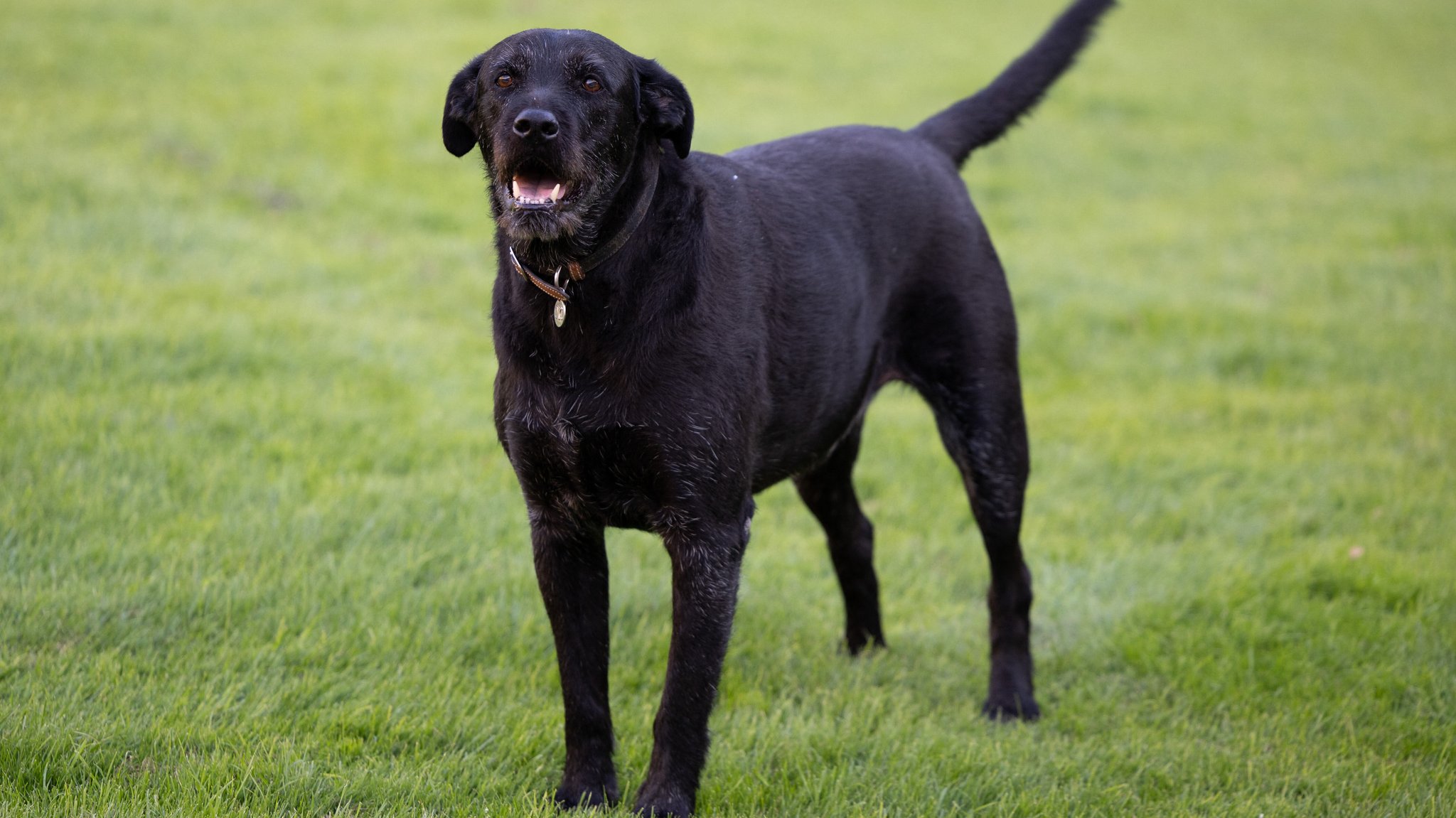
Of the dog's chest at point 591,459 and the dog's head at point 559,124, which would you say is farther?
the dog's chest at point 591,459

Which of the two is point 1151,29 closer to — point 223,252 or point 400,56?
point 400,56

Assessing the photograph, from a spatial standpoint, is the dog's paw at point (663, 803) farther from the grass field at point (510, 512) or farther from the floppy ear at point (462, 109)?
the floppy ear at point (462, 109)

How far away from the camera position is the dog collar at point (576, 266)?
363 centimetres

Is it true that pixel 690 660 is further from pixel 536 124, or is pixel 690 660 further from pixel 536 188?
pixel 536 124

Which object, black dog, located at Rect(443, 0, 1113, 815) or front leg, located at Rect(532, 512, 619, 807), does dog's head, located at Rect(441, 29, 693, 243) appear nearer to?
black dog, located at Rect(443, 0, 1113, 815)

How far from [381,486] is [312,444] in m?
0.61

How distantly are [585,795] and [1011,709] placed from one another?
1783 mm

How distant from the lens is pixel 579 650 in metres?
3.96

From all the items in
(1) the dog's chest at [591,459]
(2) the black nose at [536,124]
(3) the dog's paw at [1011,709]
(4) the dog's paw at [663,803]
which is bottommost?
(3) the dog's paw at [1011,709]

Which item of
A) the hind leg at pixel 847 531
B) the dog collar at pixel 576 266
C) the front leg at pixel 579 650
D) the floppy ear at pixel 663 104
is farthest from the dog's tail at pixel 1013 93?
the front leg at pixel 579 650

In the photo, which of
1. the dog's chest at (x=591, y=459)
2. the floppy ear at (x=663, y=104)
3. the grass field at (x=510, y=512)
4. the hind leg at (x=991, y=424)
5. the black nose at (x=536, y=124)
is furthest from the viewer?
the hind leg at (x=991, y=424)

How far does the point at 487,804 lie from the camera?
3.77 metres

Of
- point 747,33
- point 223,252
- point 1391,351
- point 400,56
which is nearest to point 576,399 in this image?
point 223,252

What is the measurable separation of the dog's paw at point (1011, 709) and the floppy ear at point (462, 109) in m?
2.78
